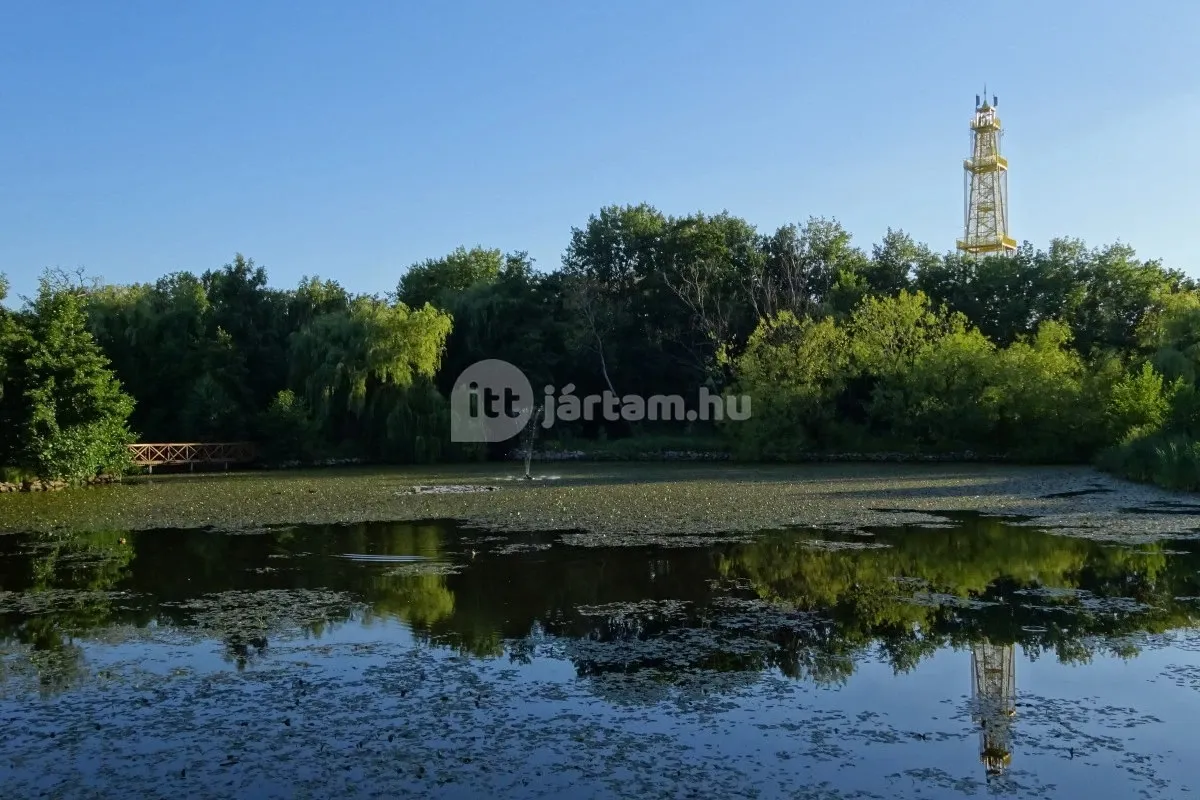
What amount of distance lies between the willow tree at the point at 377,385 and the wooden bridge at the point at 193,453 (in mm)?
3462

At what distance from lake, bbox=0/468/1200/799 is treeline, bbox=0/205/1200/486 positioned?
1875cm

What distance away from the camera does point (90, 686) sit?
22.7ft

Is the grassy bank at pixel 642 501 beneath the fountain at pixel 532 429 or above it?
beneath

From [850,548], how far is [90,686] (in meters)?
9.34

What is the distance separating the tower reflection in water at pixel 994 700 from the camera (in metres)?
5.53

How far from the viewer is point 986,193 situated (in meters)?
45.7

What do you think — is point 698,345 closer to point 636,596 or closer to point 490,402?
point 490,402

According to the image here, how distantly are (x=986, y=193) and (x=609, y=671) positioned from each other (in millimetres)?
43926

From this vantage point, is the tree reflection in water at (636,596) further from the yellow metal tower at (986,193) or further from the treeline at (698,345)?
the yellow metal tower at (986,193)

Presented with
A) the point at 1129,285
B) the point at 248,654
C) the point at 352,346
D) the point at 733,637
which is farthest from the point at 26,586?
the point at 1129,285

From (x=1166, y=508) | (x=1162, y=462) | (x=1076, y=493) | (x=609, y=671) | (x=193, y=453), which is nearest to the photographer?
(x=609, y=671)

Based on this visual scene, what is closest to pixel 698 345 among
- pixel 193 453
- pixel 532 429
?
pixel 532 429

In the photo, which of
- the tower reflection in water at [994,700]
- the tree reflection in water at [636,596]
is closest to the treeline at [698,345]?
the tree reflection in water at [636,596]

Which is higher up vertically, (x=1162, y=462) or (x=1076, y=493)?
(x=1162, y=462)
